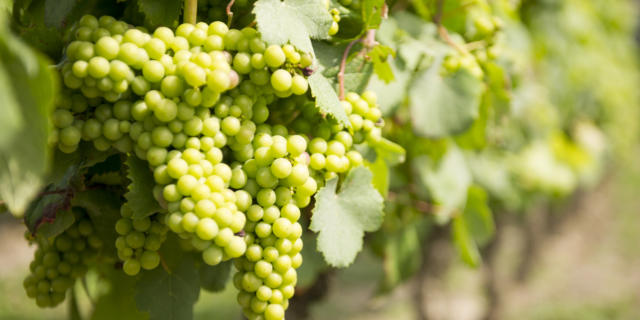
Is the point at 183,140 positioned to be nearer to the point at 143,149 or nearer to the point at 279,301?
the point at 143,149

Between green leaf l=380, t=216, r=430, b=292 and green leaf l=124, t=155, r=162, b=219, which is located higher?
green leaf l=124, t=155, r=162, b=219

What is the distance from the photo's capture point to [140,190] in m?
0.66

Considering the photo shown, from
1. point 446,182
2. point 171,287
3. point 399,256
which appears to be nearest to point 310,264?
point 399,256

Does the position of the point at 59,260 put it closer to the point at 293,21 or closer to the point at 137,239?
the point at 137,239

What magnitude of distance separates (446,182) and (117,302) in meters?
0.99

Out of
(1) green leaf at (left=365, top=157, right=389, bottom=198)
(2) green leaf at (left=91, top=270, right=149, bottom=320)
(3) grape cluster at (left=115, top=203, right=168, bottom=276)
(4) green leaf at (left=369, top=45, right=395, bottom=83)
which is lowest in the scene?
(2) green leaf at (left=91, top=270, right=149, bottom=320)

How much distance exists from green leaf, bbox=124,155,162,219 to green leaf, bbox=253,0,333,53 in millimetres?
224

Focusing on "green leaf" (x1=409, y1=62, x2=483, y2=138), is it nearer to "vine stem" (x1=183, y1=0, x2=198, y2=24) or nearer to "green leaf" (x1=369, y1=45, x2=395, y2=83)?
"green leaf" (x1=369, y1=45, x2=395, y2=83)

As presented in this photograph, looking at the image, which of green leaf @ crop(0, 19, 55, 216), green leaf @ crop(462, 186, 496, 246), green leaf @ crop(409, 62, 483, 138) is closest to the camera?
green leaf @ crop(0, 19, 55, 216)

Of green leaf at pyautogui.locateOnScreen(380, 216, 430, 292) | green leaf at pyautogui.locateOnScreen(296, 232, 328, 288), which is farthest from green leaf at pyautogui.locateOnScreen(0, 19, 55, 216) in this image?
green leaf at pyautogui.locateOnScreen(380, 216, 430, 292)

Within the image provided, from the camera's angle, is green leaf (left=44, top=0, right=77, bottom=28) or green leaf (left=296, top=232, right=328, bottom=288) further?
green leaf (left=296, top=232, right=328, bottom=288)

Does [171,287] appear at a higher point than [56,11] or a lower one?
lower

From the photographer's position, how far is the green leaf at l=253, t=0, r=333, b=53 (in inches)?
25.1

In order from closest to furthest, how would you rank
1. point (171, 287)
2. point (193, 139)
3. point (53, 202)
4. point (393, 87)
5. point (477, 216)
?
1. point (193, 139)
2. point (53, 202)
3. point (171, 287)
4. point (393, 87)
5. point (477, 216)
